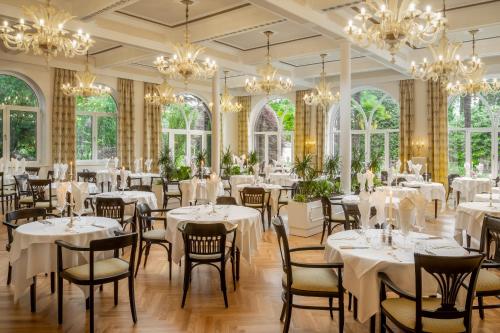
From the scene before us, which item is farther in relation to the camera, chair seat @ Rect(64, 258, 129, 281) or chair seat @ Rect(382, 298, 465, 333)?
chair seat @ Rect(64, 258, 129, 281)

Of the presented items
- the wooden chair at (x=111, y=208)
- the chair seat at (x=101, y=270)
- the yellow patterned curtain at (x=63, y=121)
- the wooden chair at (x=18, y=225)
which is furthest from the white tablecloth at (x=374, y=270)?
the yellow patterned curtain at (x=63, y=121)

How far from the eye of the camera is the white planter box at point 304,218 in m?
7.54

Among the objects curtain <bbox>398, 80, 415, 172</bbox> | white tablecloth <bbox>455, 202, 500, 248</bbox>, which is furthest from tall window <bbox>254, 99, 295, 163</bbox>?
white tablecloth <bbox>455, 202, 500, 248</bbox>

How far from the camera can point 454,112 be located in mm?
13203

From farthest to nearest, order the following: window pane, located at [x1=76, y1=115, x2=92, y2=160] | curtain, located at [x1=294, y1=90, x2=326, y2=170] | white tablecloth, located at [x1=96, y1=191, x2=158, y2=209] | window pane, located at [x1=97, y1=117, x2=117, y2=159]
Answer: curtain, located at [x1=294, y1=90, x2=326, y2=170] < window pane, located at [x1=97, y1=117, x2=117, y2=159] < window pane, located at [x1=76, y1=115, x2=92, y2=160] < white tablecloth, located at [x1=96, y1=191, x2=158, y2=209]

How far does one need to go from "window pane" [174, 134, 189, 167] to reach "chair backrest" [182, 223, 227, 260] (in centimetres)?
1213

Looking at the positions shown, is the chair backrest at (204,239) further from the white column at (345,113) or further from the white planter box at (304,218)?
the white column at (345,113)

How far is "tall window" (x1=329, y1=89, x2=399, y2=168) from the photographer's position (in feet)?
47.0

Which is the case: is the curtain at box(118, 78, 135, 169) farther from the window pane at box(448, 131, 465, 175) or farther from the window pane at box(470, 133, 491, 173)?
the window pane at box(470, 133, 491, 173)

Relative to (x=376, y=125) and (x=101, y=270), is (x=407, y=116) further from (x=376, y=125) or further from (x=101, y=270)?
(x=101, y=270)

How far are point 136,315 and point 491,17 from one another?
8114 millimetres

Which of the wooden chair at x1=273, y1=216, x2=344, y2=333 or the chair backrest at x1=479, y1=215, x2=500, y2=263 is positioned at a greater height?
the chair backrest at x1=479, y1=215, x2=500, y2=263

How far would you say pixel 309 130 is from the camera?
15766 mm

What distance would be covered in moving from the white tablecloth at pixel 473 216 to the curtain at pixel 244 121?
12.1 metres
